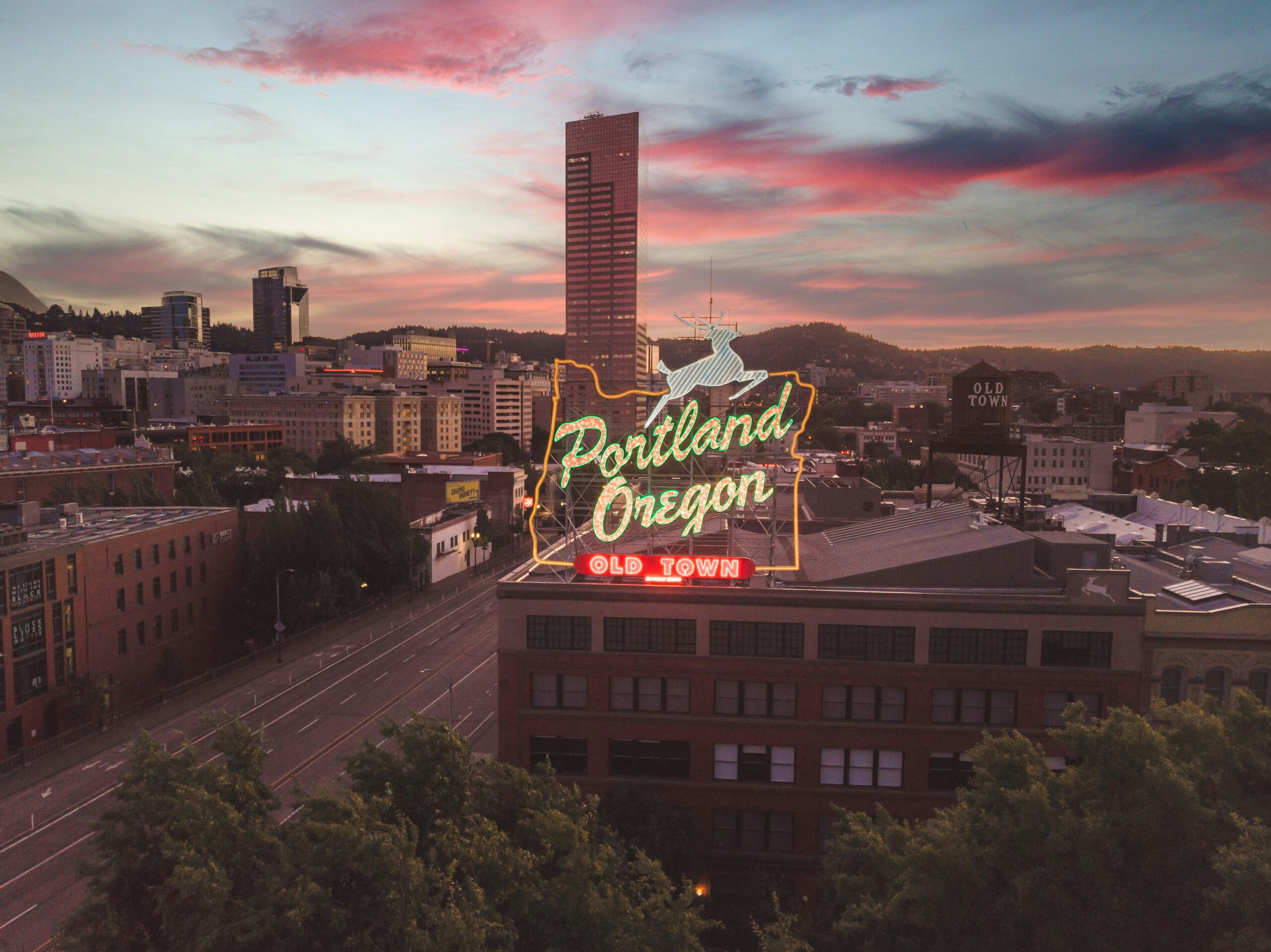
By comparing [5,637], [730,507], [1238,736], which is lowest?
[5,637]

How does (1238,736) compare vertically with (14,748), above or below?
above

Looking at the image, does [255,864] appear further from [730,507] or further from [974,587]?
[974,587]

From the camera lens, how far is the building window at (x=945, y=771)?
35906 mm

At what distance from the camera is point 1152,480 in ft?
423

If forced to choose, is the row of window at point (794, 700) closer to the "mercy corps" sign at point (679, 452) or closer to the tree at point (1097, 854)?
the "mercy corps" sign at point (679, 452)

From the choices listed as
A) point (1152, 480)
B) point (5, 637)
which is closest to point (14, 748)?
point (5, 637)

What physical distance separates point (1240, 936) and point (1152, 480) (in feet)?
437

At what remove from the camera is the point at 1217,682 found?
35312mm

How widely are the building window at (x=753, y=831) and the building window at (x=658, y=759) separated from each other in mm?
2627

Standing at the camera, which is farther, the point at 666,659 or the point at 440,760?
the point at 666,659

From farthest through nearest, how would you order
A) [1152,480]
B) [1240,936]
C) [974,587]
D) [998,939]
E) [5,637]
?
1. [1152,480]
2. [5,637]
3. [974,587]
4. [998,939]
5. [1240,936]

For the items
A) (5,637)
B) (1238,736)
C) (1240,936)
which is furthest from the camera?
(5,637)

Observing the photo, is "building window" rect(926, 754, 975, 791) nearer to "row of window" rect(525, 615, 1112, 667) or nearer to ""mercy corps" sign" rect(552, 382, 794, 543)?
"row of window" rect(525, 615, 1112, 667)

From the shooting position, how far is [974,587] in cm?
3706
